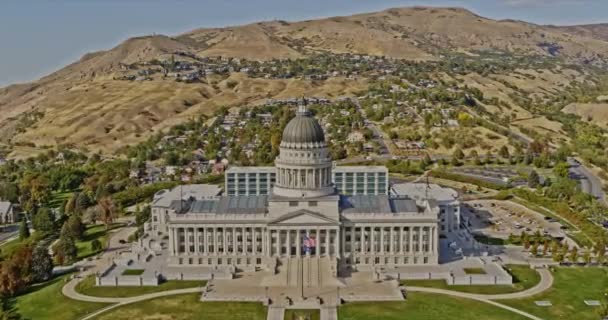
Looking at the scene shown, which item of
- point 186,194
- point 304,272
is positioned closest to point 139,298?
point 304,272

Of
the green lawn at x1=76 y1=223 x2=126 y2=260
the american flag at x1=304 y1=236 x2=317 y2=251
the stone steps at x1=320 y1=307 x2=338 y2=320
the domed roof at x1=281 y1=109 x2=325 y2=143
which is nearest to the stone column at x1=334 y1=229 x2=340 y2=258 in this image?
the american flag at x1=304 y1=236 x2=317 y2=251

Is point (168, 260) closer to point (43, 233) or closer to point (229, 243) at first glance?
point (229, 243)

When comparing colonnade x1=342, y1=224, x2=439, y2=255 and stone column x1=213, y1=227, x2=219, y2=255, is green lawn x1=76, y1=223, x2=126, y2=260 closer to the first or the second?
stone column x1=213, y1=227, x2=219, y2=255

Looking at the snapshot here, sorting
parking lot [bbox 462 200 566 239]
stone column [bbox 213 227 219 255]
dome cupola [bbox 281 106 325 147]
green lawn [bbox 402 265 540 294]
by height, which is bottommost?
green lawn [bbox 402 265 540 294]

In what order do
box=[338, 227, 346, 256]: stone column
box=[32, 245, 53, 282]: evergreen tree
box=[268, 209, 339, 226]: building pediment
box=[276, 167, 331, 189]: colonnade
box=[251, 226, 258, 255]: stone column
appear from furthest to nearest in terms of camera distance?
box=[276, 167, 331, 189]: colonnade
box=[251, 226, 258, 255]: stone column
box=[338, 227, 346, 256]: stone column
box=[268, 209, 339, 226]: building pediment
box=[32, 245, 53, 282]: evergreen tree

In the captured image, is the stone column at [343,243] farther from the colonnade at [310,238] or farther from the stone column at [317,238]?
the stone column at [317,238]

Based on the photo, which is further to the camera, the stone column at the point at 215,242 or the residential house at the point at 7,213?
the residential house at the point at 7,213

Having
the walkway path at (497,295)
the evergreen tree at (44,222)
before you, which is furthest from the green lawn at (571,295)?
the evergreen tree at (44,222)
